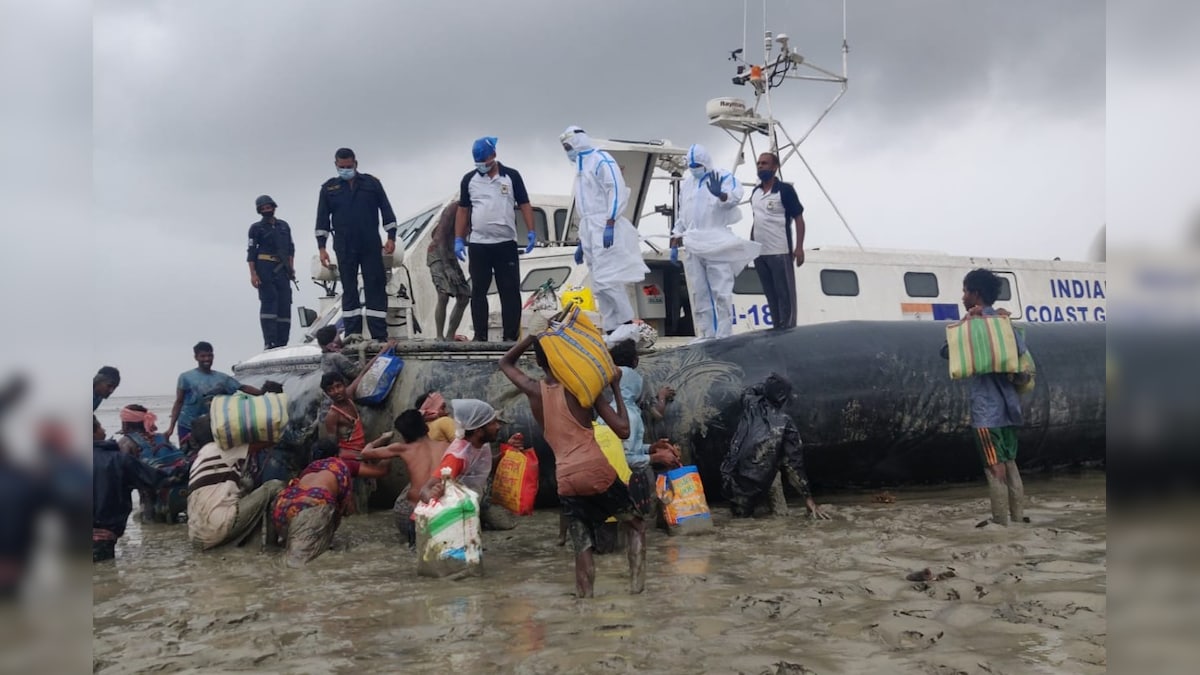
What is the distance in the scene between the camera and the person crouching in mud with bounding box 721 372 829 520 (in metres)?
7.29

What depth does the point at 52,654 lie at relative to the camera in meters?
1.49

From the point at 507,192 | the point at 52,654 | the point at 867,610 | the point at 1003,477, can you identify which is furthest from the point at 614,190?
the point at 52,654

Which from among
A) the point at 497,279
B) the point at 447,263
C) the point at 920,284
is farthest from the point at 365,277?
the point at 920,284

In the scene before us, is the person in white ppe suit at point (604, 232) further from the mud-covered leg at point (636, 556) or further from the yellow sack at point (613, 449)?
the mud-covered leg at point (636, 556)

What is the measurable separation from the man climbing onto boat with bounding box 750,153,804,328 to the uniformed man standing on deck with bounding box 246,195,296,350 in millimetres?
5558

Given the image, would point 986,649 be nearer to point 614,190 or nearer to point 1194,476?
point 1194,476

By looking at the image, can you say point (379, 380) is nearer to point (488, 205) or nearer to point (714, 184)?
point (488, 205)

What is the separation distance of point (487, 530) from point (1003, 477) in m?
3.67

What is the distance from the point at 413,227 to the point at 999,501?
9.20m

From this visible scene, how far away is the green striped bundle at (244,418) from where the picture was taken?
22.8ft

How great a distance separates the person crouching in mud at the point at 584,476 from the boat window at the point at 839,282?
27.4ft

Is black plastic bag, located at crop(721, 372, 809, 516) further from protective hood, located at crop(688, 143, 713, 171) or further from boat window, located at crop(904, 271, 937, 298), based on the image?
boat window, located at crop(904, 271, 937, 298)

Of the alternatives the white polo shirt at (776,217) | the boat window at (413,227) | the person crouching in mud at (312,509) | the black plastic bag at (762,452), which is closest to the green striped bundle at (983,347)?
the black plastic bag at (762,452)

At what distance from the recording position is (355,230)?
8883mm
